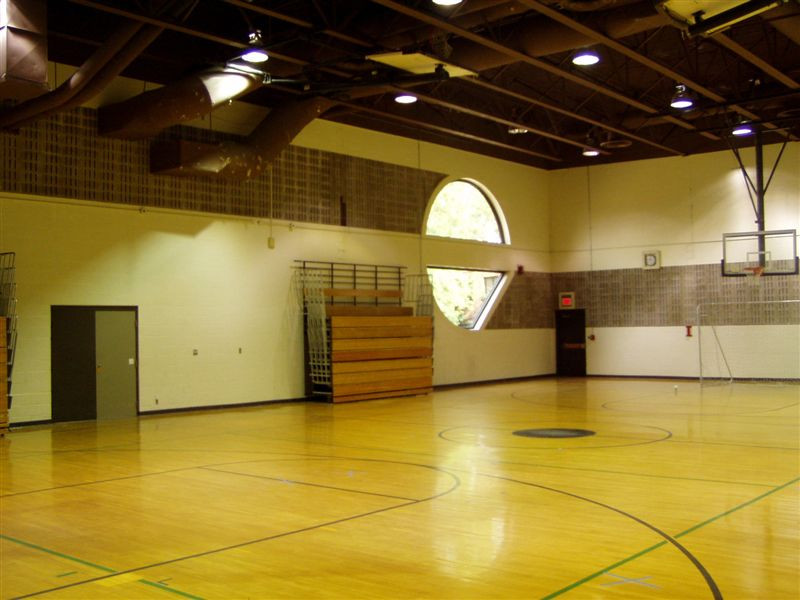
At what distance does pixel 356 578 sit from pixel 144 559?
1.61 meters

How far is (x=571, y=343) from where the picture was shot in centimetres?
2525

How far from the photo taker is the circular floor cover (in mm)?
11927

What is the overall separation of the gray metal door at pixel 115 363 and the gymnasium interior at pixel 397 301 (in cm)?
5

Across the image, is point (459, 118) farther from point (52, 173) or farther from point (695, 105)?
point (52, 173)

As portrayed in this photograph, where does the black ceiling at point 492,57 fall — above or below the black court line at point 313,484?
above

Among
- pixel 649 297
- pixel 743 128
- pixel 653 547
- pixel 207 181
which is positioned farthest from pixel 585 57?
pixel 649 297

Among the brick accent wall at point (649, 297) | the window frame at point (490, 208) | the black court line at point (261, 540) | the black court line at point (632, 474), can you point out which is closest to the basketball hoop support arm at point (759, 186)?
the brick accent wall at point (649, 297)

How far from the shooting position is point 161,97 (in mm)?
13953

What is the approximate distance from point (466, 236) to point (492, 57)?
350 inches

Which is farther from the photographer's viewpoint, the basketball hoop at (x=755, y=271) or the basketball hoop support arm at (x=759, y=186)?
the basketball hoop support arm at (x=759, y=186)

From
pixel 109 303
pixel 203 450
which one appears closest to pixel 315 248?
pixel 109 303

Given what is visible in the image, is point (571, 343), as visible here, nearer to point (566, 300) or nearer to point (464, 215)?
point (566, 300)

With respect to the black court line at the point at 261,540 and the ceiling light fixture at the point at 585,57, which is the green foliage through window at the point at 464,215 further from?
the black court line at the point at 261,540

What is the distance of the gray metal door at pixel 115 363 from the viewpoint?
1491cm
